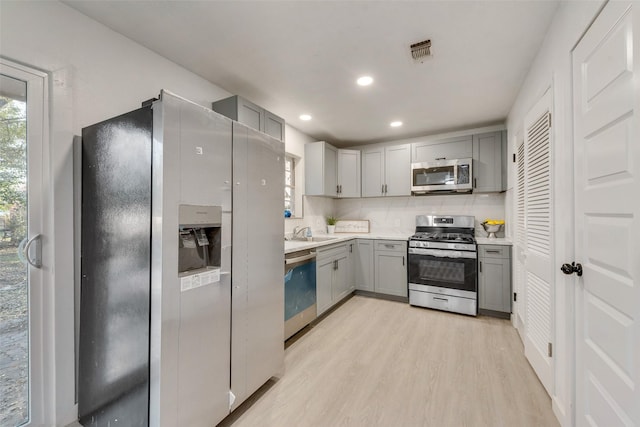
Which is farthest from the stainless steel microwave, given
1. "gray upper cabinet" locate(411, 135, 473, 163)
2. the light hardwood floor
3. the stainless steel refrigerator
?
the stainless steel refrigerator

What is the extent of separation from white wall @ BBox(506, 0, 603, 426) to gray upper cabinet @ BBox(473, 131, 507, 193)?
183 cm

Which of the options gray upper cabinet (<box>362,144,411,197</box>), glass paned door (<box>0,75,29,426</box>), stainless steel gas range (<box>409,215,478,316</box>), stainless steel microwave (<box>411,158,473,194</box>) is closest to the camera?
glass paned door (<box>0,75,29,426</box>)

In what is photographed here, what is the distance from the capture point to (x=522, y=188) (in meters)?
2.39

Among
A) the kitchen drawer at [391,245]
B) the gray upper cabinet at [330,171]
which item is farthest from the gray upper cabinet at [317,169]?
the kitchen drawer at [391,245]

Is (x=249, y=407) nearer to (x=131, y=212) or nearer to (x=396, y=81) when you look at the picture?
(x=131, y=212)

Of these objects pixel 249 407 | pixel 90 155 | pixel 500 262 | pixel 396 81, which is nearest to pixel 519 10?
pixel 396 81

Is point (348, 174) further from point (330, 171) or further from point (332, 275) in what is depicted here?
point (332, 275)

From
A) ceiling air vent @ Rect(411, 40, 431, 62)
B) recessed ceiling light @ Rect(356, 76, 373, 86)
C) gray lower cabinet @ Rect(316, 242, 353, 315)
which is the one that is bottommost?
gray lower cabinet @ Rect(316, 242, 353, 315)

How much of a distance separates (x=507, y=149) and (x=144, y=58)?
13.1ft

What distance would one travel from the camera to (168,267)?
1241mm

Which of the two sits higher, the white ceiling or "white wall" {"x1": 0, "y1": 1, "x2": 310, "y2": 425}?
the white ceiling

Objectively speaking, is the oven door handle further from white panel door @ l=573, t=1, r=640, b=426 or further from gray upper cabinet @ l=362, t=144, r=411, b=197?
white panel door @ l=573, t=1, r=640, b=426

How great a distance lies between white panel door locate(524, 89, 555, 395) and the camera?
5.63ft

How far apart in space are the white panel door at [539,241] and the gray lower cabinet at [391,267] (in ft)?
5.03
